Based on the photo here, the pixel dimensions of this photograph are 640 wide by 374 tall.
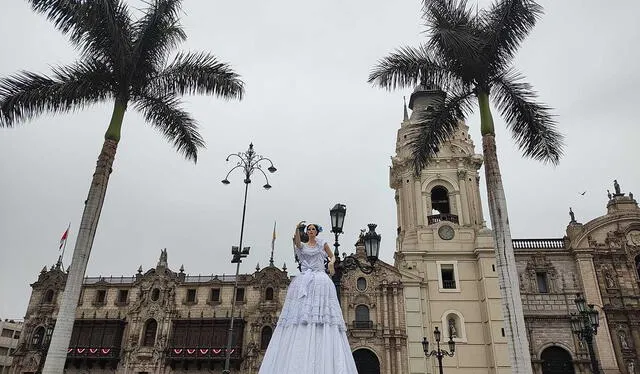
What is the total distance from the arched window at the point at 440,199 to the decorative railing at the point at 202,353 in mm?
16955

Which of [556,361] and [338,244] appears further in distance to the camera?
[556,361]

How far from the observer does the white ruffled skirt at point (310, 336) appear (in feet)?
20.2

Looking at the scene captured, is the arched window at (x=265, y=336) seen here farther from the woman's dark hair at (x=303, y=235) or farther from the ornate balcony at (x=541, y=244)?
the woman's dark hair at (x=303, y=235)

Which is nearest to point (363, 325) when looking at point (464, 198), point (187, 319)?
point (464, 198)

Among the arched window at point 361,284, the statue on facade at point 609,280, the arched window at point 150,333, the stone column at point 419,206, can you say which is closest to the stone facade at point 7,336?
the arched window at point 150,333

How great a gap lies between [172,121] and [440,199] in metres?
23.6

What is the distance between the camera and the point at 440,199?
113 ft

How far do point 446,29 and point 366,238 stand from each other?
630 cm

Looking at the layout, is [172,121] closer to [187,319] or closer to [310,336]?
[310,336]

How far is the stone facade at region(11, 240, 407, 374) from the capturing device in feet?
98.8

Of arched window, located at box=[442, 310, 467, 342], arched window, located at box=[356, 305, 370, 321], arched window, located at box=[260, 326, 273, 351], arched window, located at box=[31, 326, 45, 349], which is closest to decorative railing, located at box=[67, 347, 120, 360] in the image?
arched window, located at box=[31, 326, 45, 349]

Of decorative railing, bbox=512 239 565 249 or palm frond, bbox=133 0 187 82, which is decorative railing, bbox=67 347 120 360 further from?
decorative railing, bbox=512 239 565 249

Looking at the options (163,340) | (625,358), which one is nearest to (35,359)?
(163,340)

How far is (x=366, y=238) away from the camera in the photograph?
12.1m
